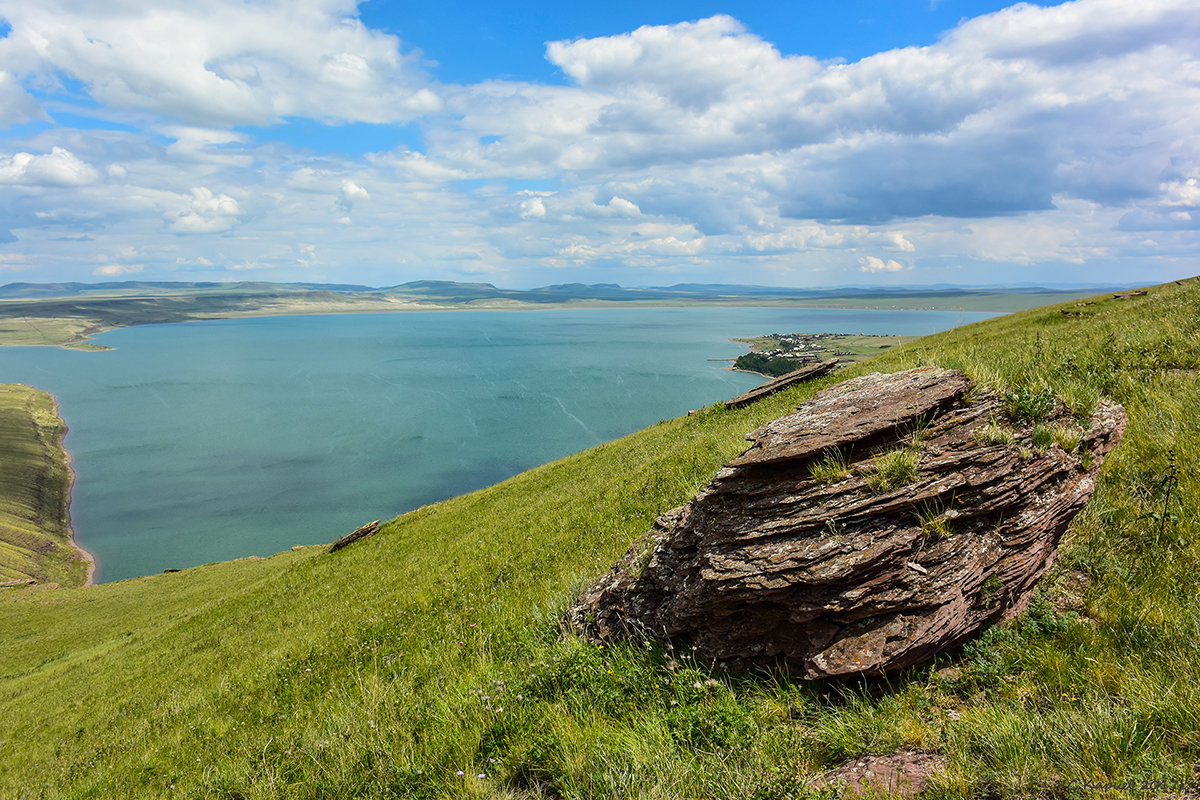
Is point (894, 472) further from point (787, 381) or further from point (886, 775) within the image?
point (787, 381)

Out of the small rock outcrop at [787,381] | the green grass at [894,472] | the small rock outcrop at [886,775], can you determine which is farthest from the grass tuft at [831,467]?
the small rock outcrop at [787,381]

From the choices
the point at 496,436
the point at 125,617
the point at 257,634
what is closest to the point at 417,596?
the point at 257,634

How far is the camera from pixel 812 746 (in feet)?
18.4

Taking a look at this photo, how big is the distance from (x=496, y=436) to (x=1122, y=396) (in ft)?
375

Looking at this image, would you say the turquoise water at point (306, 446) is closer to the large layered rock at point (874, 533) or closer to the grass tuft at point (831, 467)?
the large layered rock at point (874, 533)

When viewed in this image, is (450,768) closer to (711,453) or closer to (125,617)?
(711,453)

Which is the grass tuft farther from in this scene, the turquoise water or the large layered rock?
the turquoise water

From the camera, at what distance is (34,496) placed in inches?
4114

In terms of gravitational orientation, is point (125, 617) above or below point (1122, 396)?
below

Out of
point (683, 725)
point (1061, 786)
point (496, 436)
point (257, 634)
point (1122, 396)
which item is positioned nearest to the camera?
point (1061, 786)

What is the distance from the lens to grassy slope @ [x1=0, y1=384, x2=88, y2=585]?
7475cm

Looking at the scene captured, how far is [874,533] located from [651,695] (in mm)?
3468

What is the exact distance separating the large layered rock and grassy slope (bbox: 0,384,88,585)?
9328 cm

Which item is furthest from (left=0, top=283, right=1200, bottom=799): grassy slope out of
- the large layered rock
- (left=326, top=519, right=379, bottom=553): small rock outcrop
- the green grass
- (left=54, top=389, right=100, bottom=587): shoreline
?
(left=54, top=389, right=100, bottom=587): shoreline
